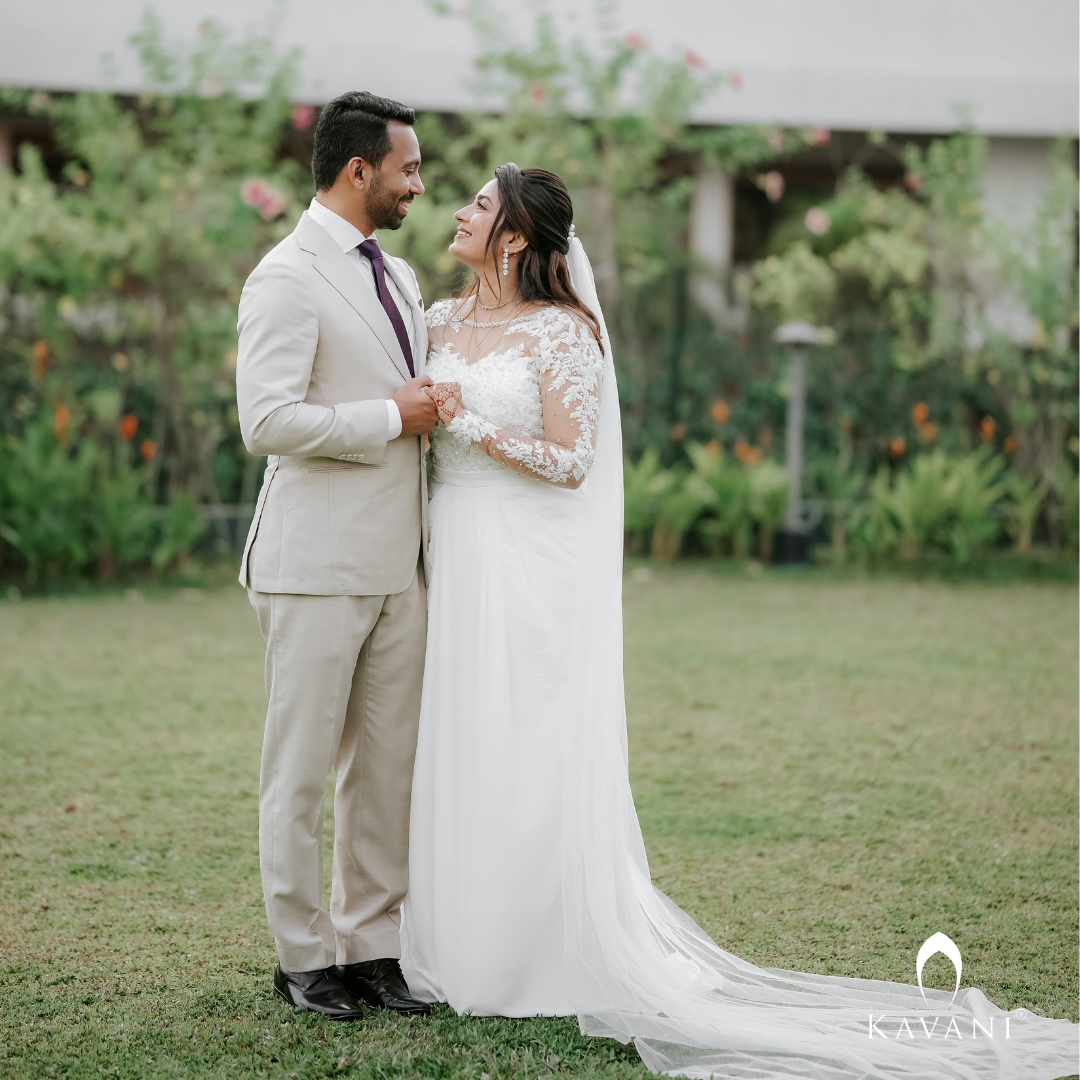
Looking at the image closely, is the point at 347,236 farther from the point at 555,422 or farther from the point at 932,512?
the point at 932,512

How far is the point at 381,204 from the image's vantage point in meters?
3.02

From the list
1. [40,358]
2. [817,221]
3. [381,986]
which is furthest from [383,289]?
[817,221]

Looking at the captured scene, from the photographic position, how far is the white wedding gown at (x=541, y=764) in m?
3.00

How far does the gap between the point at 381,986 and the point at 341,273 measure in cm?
172

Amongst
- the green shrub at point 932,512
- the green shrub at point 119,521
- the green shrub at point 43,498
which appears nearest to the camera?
the green shrub at point 43,498

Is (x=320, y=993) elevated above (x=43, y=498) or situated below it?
below

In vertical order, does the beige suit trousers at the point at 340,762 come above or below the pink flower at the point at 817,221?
below

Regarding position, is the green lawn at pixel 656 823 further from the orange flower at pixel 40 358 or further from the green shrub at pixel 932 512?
the orange flower at pixel 40 358

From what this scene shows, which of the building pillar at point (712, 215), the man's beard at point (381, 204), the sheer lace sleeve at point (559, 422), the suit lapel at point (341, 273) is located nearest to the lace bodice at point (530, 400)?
the sheer lace sleeve at point (559, 422)

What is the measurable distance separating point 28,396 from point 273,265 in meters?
6.99

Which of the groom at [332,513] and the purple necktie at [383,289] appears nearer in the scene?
the groom at [332,513]

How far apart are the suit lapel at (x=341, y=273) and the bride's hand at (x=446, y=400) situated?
0.17 m

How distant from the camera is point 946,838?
13.8ft

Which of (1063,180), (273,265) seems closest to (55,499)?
(273,265)
